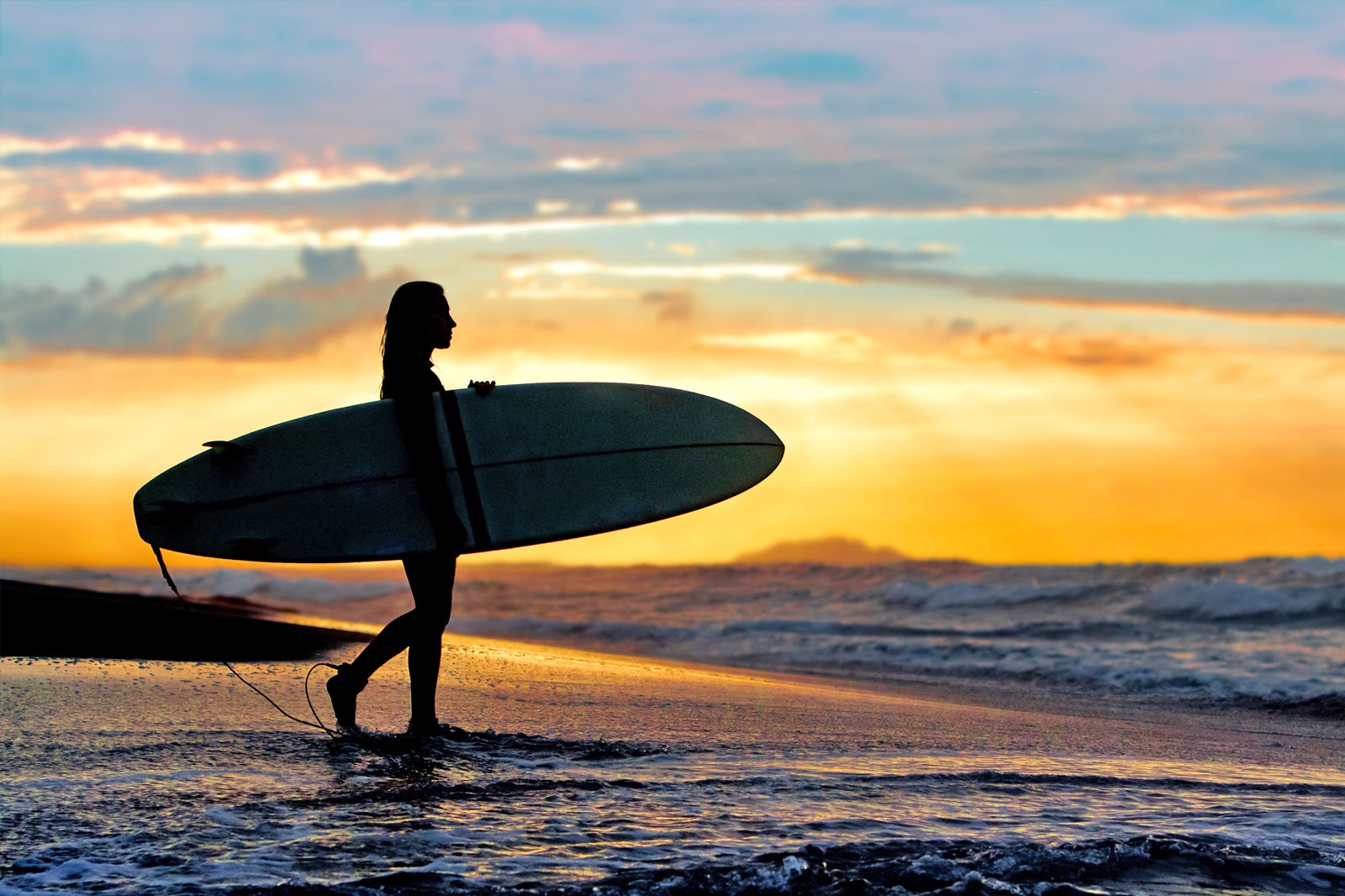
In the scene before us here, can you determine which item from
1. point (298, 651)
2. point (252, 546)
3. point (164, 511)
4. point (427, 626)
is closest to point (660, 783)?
point (427, 626)

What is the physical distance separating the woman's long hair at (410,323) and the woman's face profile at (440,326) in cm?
1

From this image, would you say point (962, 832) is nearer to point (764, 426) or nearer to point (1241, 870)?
point (1241, 870)

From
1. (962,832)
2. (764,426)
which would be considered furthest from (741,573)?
(962,832)

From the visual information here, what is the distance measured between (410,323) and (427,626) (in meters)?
1.10

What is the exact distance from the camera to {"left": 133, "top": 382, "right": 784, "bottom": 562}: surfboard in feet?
15.0

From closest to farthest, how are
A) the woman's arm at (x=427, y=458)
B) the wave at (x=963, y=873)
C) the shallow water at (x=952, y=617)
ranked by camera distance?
1. the wave at (x=963, y=873)
2. the woman's arm at (x=427, y=458)
3. the shallow water at (x=952, y=617)

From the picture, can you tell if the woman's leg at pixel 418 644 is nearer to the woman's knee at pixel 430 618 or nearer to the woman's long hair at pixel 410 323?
the woman's knee at pixel 430 618

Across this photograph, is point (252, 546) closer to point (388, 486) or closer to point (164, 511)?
point (164, 511)

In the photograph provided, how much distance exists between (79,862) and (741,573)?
23451 mm

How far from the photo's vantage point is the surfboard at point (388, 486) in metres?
4.58

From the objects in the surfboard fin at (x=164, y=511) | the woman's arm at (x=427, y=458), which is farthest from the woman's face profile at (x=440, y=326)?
the surfboard fin at (x=164, y=511)

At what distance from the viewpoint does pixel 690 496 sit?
5168 millimetres

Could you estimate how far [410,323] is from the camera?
165 inches

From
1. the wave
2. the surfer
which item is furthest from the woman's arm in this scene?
the wave
